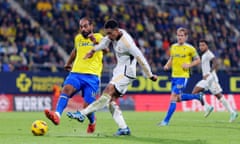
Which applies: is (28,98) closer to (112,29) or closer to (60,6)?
(60,6)

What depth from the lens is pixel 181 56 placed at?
69.4ft

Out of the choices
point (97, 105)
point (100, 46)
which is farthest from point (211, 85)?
point (97, 105)

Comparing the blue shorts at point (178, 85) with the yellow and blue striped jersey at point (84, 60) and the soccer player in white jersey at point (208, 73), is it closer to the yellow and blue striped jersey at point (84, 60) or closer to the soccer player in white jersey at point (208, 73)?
the soccer player in white jersey at point (208, 73)

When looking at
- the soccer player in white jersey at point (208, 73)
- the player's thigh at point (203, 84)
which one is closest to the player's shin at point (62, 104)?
the soccer player in white jersey at point (208, 73)

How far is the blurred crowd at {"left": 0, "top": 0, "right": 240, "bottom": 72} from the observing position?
34.7 meters

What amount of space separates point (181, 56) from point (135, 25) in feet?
64.3

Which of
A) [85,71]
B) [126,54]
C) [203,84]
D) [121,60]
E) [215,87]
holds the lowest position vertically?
[215,87]

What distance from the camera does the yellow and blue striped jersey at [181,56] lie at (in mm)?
21094

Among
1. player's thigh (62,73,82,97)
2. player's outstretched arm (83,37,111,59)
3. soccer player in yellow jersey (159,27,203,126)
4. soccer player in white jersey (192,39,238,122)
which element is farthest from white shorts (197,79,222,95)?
player's outstretched arm (83,37,111,59)

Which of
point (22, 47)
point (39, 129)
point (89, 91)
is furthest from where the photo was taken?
point (22, 47)

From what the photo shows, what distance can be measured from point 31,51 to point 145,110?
5.96 meters

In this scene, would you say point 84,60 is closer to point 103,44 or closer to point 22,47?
point 103,44

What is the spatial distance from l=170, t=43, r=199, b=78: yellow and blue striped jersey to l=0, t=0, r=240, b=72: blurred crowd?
1250 cm

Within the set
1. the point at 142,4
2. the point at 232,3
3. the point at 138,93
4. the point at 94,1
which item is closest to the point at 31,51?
the point at 138,93
